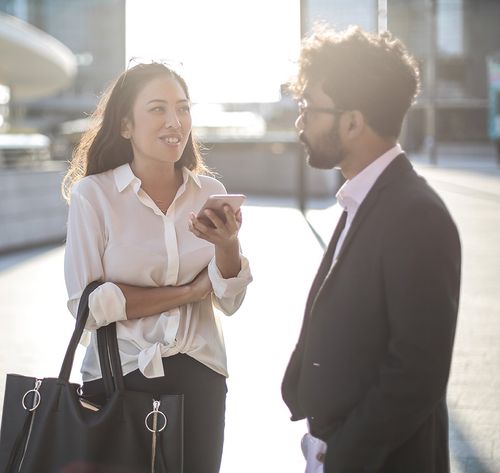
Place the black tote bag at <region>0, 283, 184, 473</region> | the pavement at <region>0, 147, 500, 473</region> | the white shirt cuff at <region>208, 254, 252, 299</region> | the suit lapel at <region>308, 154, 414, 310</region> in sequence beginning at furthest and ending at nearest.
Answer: the pavement at <region>0, 147, 500, 473</region> → the white shirt cuff at <region>208, 254, 252, 299</region> → the black tote bag at <region>0, 283, 184, 473</region> → the suit lapel at <region>308, 154, 414, 310</region>

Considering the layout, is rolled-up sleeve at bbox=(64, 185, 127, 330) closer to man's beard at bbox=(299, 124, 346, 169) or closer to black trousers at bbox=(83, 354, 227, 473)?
black trousers at bbox=(83, 354, 227, 473)

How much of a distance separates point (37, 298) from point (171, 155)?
653cm

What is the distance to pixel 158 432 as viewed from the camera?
2.76 metres

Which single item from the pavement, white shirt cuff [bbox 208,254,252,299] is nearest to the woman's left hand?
white shirt cuff [bbox 208,254,252,299]

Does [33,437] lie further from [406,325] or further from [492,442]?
[492,442]

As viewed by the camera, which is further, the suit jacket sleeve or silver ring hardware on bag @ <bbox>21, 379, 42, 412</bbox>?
silver ring hardware on bag @ <bbox>21, 379, 42, 412</bbox>

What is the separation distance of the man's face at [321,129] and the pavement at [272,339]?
2.48 m

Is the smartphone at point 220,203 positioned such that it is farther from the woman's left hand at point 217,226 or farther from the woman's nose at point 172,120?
the woman's nose at point 172,120

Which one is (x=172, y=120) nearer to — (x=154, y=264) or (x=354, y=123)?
(x=154, y=264)

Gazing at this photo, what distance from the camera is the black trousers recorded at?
9.83 feet

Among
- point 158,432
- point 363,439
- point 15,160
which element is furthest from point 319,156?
point 15,160

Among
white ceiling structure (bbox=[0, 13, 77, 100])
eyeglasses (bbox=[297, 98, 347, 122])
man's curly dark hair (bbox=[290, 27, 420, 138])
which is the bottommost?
eyeglasses (bbox=[297, 98, 347, 122])

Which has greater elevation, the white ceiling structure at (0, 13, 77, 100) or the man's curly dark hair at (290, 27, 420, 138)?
the white ceiling structure at (0, 13, 77, 100)

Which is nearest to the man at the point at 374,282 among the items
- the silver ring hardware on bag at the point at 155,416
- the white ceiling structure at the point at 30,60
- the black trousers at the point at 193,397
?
the silver ring hardware on bag at the point at 155,416
